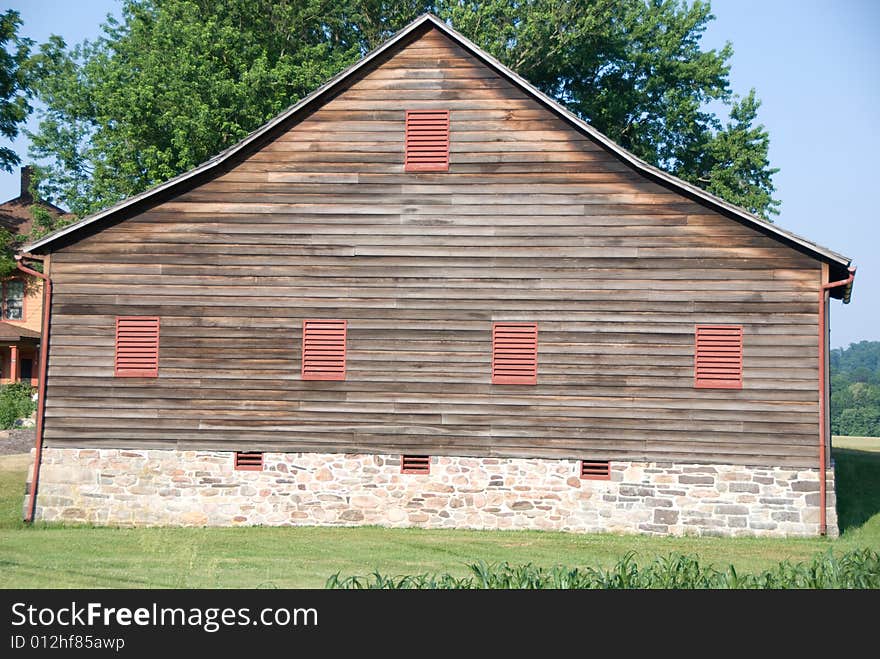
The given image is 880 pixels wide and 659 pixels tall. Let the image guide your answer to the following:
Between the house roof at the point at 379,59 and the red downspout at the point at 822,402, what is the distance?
493 millimetres

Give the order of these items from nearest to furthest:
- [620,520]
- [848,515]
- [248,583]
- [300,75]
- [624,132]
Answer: [248,583], [620,520], [848,515], [300,75], [624,132]

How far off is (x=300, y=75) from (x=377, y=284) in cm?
1844

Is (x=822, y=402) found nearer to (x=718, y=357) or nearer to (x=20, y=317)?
(x=718, y=357)

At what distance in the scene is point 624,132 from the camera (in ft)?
140

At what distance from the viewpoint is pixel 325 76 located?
1507 inches

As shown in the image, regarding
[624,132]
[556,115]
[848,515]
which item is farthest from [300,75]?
[848,515]

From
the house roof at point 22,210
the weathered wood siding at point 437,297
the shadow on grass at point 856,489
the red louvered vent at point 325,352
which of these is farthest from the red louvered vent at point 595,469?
the house roof at point 22,210

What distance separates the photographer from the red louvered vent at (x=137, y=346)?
71.6 ft

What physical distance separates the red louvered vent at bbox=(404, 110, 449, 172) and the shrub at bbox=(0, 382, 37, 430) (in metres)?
25.3

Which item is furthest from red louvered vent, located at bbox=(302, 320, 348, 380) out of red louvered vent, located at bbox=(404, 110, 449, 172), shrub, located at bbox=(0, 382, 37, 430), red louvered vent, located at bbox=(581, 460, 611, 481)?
shrub, located at bbox=(0, 382, 37, 430)

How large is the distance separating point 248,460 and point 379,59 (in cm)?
844

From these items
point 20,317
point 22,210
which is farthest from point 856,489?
point 22,210

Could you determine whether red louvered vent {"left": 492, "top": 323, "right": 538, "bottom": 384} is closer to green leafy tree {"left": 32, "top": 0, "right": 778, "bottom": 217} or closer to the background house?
green leafy tree {"left": 32, "top": 0, "right": 778, "bottom": 217}

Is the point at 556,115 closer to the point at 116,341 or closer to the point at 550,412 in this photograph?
the point at 550,412
